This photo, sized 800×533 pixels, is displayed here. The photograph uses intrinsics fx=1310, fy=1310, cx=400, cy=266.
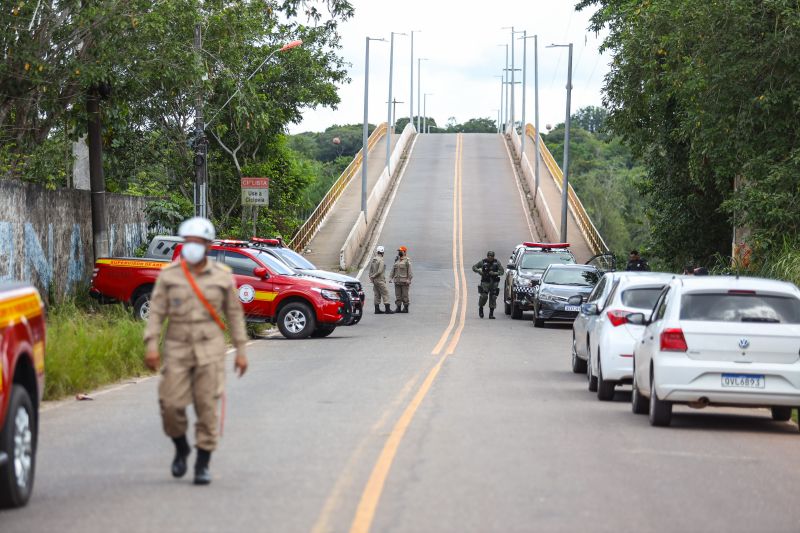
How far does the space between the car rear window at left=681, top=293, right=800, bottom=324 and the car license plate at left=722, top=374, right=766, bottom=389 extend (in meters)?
0.59

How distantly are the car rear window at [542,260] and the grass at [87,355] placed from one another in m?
16.6

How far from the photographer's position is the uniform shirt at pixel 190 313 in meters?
9.30

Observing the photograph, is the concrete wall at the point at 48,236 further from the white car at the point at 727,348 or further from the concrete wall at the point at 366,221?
the concrete wall at the point at 366,221

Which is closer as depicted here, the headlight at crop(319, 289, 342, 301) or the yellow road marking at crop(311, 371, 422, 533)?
the yellow road marking at crop(311, 371, 422, 533)

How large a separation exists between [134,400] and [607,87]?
2651 cm

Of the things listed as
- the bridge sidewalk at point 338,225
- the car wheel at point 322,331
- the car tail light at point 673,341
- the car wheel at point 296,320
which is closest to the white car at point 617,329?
the car tail light at point 673,341

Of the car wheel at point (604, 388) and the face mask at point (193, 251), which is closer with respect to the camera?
the face mask at point (193, 251)

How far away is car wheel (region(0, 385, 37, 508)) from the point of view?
27.0 ft

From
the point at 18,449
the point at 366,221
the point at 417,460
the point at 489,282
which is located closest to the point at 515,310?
the point at 489,282

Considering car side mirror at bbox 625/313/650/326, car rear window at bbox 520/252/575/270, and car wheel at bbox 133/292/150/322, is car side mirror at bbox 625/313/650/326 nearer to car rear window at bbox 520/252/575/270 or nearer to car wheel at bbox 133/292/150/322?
car wheel at bbox 133/292/150/322

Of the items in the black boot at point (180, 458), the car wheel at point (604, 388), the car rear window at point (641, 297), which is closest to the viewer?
the black boot at point (180, 458)

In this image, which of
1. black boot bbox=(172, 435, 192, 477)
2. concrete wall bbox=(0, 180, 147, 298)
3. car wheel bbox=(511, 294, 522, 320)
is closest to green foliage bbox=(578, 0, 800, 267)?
car wheel bbox=(511, 294, 522, 320)

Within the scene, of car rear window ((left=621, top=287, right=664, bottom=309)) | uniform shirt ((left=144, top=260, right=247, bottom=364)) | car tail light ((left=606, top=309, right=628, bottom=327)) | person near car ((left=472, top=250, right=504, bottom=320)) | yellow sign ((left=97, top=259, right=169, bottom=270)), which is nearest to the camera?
uniform shirt ((left=144, top=260, right=247, bottom=364))

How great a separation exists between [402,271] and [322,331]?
7.94 metres
